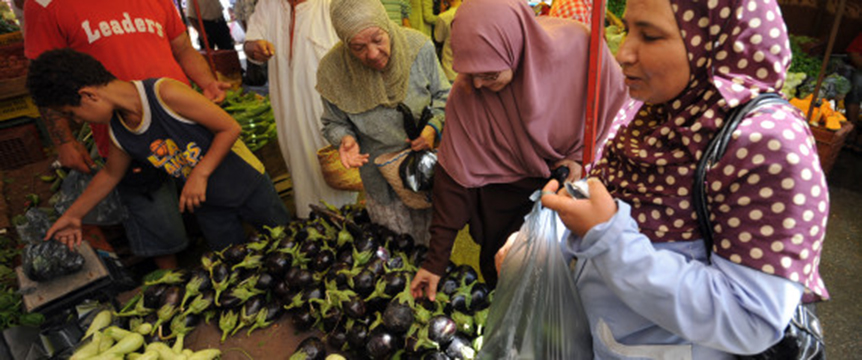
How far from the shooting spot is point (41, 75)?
1.70 meters

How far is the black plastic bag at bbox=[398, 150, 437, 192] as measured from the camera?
74.9 inches

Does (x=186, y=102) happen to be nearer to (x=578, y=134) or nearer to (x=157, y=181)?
(x=157, y=181)

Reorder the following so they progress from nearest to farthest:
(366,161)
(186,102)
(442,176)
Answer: (442,176) → (186,102) → (366,161)

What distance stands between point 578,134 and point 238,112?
2.56 meters

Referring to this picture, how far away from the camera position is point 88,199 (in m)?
2.08

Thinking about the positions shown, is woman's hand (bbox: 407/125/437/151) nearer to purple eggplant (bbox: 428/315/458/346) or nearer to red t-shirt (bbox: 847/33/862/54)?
purple eggplant (bbox: 428/315/458/346)

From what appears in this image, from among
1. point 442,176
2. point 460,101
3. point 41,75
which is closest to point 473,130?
point 460,101

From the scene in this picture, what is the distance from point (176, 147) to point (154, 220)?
Answer: 82cm

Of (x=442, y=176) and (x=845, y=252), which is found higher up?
(x=442, y=176)

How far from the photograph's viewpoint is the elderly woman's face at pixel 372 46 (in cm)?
185

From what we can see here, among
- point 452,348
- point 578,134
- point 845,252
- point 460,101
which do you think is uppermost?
point 460,101

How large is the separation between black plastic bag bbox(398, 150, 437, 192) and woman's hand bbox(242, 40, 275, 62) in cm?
141

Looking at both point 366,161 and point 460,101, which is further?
point 366,161

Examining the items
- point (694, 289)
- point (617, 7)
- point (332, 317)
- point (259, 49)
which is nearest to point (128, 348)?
point (332, 317)
